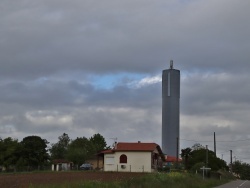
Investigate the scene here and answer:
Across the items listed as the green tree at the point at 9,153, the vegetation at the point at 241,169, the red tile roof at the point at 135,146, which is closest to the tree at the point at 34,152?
the green tree at the point at 9,153

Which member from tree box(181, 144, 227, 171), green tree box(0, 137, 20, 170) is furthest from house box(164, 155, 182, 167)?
green tree box(0, 137, 20, 170)

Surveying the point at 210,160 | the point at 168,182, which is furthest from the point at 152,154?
the point at 168,182

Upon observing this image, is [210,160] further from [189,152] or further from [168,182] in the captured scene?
[168,182]

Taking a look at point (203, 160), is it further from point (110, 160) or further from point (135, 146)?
point (110, 160)

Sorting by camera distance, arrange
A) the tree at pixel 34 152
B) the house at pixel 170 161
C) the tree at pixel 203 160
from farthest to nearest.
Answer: the house at pixel 170 161, the tree at pixel 203 160, the tree at pixel 34 152

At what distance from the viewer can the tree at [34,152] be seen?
288 ft

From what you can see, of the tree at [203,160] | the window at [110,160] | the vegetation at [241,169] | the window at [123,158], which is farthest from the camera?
the vegetation at [241,169]

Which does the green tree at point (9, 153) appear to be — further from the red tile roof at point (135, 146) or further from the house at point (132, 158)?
the red tile roof at point (135, 146)

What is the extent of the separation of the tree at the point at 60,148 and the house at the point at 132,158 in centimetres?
4819

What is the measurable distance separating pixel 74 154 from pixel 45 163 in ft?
43.8

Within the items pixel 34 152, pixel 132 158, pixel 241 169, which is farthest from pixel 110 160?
pixel 241 169

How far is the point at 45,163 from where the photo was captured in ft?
307

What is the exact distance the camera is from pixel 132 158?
81.9 meters

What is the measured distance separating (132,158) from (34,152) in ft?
67.0
